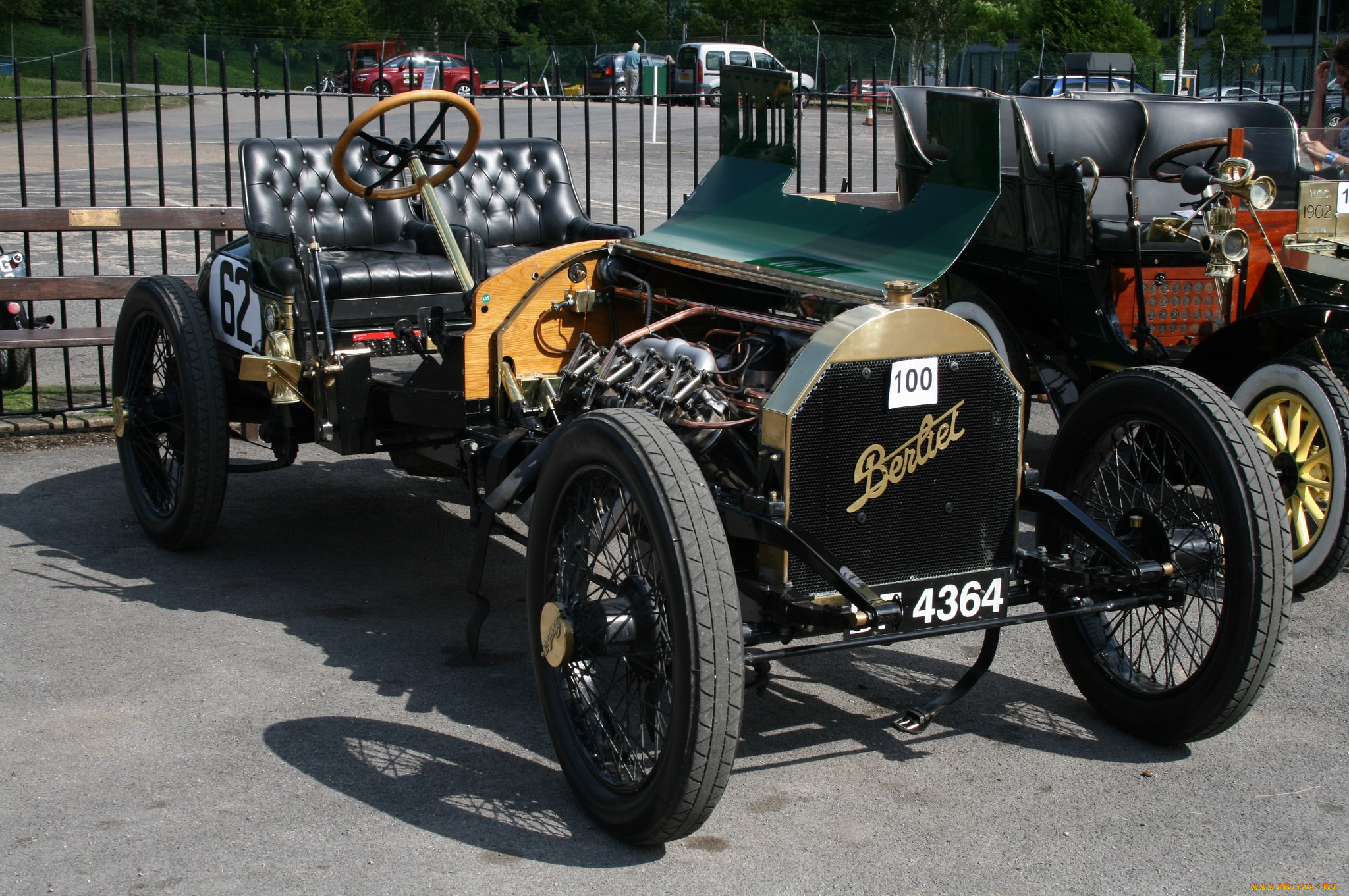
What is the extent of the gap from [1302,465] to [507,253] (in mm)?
3522

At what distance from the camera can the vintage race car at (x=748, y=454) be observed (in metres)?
3.03

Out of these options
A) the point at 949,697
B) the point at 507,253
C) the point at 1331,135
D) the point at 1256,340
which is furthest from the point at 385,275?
the point at 1331,135

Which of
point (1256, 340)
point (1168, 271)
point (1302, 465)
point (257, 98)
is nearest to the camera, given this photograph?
point (1302, 465)

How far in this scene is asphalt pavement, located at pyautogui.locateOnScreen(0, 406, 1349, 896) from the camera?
9.53 ft

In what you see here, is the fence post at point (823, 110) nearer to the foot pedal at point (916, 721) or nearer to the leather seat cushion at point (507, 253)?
the leather seat cushion at point (507, 253)

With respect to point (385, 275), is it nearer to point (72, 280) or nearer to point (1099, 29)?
point (72, 280)

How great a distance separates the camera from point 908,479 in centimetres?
324

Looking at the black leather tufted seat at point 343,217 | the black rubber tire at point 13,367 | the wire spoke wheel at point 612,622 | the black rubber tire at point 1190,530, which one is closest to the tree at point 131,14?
the black rubber tire at point 13,367

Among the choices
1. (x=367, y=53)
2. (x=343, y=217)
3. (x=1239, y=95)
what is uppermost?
(x=367, y=53)

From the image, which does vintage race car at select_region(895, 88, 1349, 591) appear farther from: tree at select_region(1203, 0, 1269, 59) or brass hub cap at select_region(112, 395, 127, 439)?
tree at select_region(1203, 0, 1269, 59)

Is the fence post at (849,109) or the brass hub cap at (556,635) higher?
the fence post at (849,109)

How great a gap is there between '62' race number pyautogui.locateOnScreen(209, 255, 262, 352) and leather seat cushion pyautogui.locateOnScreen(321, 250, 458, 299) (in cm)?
30

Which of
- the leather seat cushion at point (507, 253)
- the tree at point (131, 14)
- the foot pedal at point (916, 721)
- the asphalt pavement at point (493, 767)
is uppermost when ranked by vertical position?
the tree at point (131, 14)

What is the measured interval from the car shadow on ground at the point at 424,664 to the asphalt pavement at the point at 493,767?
0.01 meters
